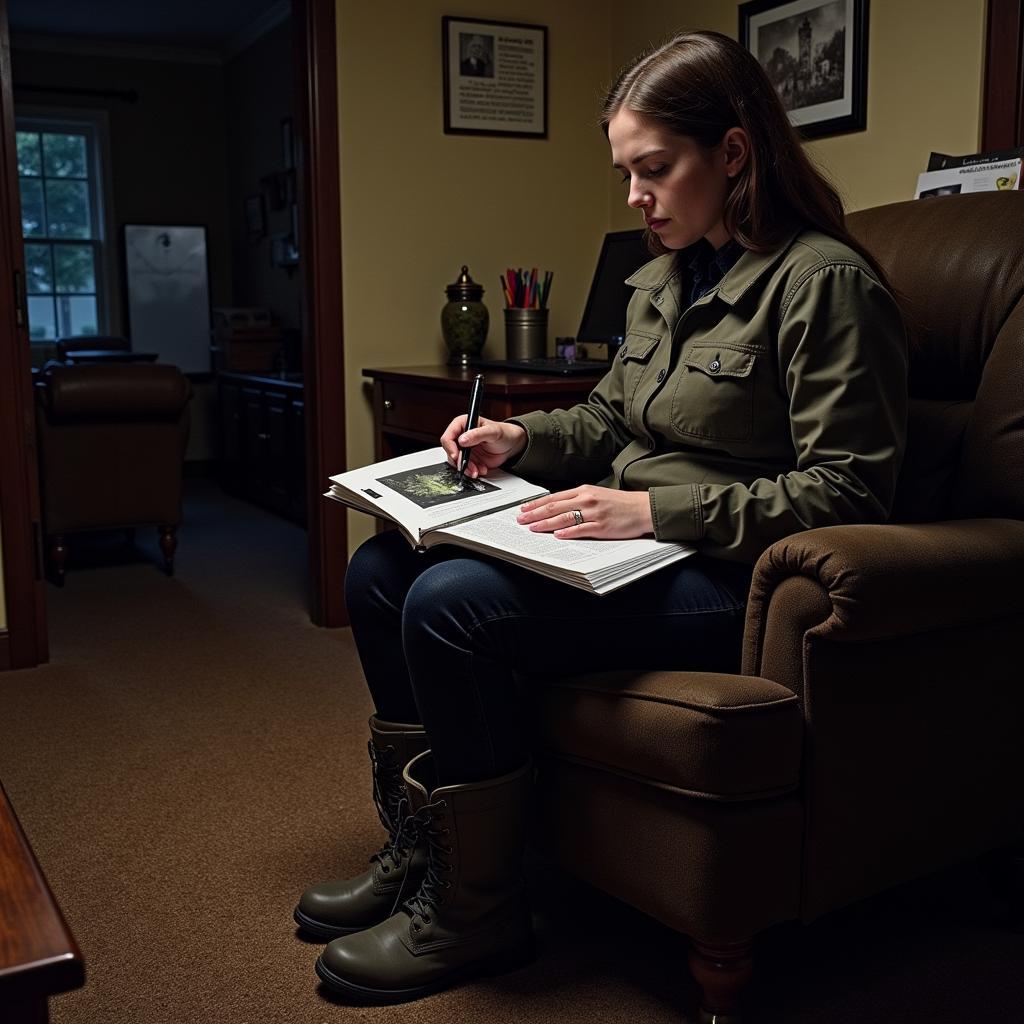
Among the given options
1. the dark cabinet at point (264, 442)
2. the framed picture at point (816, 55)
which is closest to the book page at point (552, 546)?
the framed picture at point (816, 55)

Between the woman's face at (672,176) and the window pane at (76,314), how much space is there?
564 cm

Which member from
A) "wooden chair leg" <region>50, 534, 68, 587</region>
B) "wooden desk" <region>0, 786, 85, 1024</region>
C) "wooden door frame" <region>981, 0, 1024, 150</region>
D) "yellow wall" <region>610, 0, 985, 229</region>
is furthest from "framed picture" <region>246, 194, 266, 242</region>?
Result: "wooden desk" <region>0, 786, 85, 1024</region>

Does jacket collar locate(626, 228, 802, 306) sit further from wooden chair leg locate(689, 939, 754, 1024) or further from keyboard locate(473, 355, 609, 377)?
keyboard locate(473, 355, 609, 377)

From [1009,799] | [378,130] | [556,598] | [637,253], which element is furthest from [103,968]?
[378,130]

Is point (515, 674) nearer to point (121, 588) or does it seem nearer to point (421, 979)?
point (421, 979)

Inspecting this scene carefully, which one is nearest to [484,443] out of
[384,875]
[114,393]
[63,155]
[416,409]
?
[384,875]

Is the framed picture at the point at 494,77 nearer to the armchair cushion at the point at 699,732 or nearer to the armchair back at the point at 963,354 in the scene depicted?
the armchair back at the point at 963,354

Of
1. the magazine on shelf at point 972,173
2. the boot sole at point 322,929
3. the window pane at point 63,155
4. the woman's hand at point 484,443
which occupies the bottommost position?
the boot sole at point 322,929

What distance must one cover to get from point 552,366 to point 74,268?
4639 mm

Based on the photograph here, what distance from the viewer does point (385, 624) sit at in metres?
1.53

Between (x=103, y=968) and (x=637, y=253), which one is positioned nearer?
(x=103, y=968)

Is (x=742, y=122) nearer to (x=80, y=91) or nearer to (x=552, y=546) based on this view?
(x=552, y=546)

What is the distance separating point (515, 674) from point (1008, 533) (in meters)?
0.62

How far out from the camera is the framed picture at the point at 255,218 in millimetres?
6098
